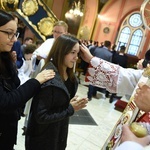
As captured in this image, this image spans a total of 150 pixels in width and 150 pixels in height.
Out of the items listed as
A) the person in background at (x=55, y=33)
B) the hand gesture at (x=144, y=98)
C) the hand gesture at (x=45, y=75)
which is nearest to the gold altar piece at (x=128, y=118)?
the hand gesture at (x=144, y=98)

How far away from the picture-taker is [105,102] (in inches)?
227

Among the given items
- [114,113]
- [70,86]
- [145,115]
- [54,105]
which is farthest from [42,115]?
[114,113]

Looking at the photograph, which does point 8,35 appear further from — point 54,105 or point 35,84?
point 54,105

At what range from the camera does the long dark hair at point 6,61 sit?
4.52 ft

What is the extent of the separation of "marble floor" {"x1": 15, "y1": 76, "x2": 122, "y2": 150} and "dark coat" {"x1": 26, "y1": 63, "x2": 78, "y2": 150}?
1262 millimetres

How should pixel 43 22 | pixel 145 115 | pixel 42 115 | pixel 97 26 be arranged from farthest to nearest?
pixel 97 26, pixel 43 22, pixel 42 115, pixel 145 115

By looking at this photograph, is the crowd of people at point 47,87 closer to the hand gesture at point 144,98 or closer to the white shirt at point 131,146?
the hand gesture at point 144,98

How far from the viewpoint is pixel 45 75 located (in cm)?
152

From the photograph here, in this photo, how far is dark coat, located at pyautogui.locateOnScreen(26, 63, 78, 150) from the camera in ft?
5.13

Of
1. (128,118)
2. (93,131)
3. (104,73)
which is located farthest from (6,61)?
(93,131)

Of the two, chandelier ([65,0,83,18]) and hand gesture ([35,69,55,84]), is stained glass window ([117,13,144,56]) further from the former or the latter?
hand gesture ([35,69,55,84])

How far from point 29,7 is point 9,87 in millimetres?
3767

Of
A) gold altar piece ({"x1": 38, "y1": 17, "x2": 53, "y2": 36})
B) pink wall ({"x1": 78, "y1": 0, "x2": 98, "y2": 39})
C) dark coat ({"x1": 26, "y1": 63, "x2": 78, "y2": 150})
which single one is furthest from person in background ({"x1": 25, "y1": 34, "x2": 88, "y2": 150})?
pink wall ({"x1": 78, "y1": 0, "x2": 98, "y2": 39})

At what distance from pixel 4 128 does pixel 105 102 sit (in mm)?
4508
